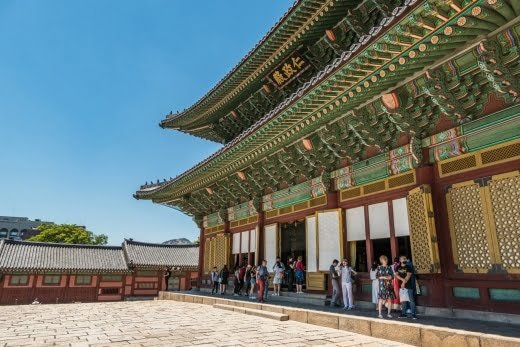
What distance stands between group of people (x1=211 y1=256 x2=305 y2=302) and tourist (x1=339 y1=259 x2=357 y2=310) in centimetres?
302

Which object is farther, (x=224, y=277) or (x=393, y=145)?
(x=224, y=277)

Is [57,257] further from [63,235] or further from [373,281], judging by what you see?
[373,281]

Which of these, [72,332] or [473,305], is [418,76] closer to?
[473,305]

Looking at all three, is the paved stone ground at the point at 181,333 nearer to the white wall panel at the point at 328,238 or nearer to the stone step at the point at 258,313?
the stone step at the point at 258,313

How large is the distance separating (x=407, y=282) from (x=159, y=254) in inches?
1374

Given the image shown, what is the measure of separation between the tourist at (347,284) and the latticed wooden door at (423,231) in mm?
1757

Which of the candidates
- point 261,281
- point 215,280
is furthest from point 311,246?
point 215,280

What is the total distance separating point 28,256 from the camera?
31.1 meters

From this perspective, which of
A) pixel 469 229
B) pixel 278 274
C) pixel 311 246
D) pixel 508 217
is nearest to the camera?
pixel 508 217

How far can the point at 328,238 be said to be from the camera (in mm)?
11172

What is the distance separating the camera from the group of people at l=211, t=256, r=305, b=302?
40.5ft

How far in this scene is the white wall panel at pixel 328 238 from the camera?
10.9m

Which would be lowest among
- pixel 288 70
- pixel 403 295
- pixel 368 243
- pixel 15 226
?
pixel 403 295

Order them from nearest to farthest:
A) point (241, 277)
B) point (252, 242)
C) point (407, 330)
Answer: point (407, 330), point (241, 277), point (252, 242)
